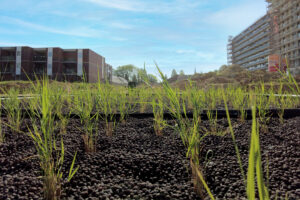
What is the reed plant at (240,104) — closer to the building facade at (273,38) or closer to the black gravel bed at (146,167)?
the black gravel bed at (146,167)

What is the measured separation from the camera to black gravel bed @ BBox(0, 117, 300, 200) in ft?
2.63

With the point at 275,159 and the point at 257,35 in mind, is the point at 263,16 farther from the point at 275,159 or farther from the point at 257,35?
the point at 275,159

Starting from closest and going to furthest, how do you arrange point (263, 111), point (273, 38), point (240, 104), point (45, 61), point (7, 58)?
point (263, 111) < point (240, 104) < point (7, 58) < point (45, 61) < point (273, 38)

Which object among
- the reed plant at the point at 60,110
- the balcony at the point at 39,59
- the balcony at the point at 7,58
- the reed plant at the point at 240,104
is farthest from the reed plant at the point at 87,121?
the balcony at the point at 7,58

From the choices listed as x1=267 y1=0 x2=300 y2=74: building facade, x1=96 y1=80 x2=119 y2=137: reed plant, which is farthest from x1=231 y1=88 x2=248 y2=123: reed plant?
x1=267 y1=0 x2=300 y2=74: building facade

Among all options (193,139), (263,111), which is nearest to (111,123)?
(193,139)

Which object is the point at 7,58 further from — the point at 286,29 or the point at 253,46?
the point at 253,46

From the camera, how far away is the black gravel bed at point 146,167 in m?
0.80

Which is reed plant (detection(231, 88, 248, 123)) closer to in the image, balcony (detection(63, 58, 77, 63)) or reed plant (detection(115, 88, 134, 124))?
reed plant (detection(115, 88, 134, 124))

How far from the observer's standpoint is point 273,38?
35.6 metres

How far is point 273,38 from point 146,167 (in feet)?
138

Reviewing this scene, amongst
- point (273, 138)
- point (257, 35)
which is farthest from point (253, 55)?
point (273, 138)

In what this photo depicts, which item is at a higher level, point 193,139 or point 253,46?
point 253,46

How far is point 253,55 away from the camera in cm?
4428
